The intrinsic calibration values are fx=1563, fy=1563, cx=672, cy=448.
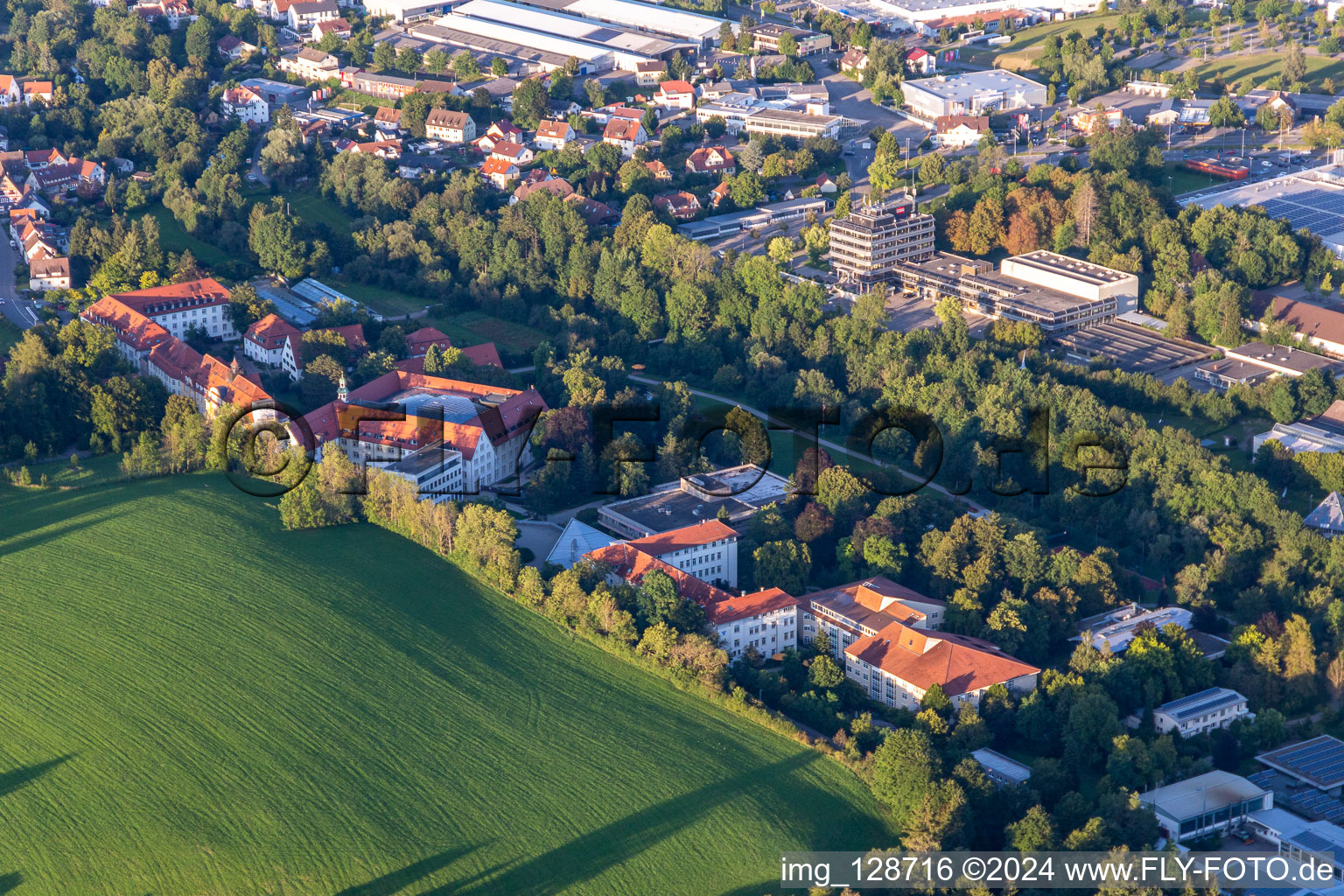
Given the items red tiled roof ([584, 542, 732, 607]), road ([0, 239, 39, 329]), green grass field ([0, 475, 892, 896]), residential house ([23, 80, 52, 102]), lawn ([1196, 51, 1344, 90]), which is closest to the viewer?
green grass field ([0, 475, 892, 896])

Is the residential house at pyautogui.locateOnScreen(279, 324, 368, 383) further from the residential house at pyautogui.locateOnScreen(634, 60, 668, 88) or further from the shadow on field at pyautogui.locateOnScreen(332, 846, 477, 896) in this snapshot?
the residential house at pyautogui.locateOnScreen(634, 60, 668, 88)

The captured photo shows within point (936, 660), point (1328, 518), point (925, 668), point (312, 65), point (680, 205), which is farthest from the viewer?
point (312, 65)

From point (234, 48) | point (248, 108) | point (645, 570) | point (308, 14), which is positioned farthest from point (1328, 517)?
point (308, 14)

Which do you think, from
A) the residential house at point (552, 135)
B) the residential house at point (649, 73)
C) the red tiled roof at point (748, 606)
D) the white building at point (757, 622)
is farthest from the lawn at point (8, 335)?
the residential house at point (649, 73)

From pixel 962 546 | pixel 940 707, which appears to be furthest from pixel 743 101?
pixel 940 707

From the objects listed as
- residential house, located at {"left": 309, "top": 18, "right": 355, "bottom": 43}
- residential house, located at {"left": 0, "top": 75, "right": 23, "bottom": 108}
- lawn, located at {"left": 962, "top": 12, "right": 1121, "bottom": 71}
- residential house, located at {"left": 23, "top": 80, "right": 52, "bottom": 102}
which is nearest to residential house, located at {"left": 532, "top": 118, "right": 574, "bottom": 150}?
residential house, located at {"left": 309, "top": 18, "right": 355, "bottom": 43}

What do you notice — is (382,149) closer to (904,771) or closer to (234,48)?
(234,48)
